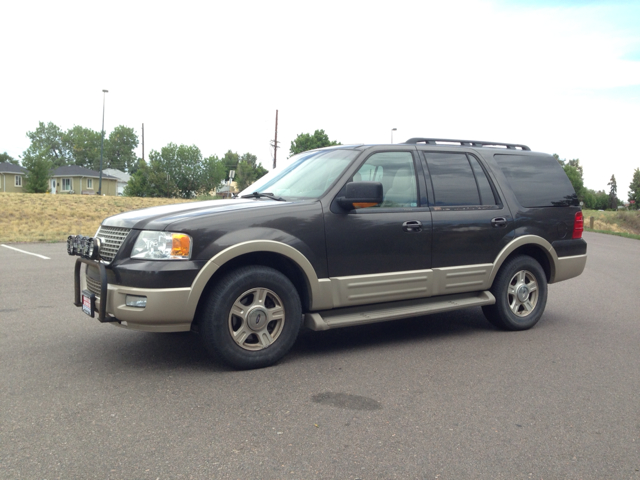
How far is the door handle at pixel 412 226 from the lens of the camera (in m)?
5.70

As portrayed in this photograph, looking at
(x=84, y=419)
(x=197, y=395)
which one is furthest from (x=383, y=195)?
(x=84, y=419)

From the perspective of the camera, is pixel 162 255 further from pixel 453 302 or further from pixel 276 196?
pixel 453 302

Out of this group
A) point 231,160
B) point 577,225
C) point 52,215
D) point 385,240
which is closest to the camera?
point 385,240

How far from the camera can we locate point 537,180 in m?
6.93

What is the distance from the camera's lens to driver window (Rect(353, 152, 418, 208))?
576 cm

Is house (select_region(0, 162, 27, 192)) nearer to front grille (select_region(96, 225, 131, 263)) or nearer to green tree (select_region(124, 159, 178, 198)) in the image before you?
green tree (select_region(124, 159, 178, 198))

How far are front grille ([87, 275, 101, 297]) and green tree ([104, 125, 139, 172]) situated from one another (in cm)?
12627

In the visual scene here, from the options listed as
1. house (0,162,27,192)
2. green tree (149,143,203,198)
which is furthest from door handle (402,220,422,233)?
green tree (149,143,203,198)

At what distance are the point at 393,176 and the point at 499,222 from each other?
1307 millimetres

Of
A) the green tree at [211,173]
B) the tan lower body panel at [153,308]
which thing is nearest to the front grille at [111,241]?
the tan lower body panel at [153,308]

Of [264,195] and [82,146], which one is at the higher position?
[82,146]

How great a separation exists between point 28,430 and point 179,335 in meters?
2.45

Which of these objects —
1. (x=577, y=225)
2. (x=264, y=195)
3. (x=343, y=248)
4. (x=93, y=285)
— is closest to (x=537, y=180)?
(x=577, y=225)

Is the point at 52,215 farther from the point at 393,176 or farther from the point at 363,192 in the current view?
the point at 363,192
